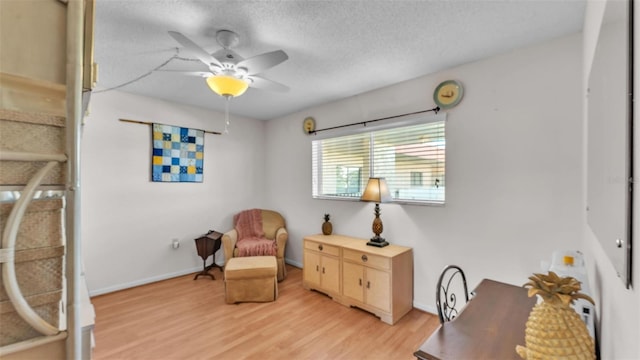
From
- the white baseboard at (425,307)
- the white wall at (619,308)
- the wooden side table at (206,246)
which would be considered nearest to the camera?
the white wall at (619,308)

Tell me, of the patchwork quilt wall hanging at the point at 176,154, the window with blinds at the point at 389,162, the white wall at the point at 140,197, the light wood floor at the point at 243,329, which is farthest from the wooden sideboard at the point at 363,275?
the patchwork quilt wall hanging at the point at 176,154

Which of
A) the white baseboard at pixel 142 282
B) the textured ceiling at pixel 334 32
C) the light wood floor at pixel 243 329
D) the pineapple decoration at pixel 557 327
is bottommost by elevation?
the light wood floor at pixel 243 329

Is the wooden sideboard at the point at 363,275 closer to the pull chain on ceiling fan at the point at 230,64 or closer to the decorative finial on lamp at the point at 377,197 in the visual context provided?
the decorative finial on lamp at the point at 377,197

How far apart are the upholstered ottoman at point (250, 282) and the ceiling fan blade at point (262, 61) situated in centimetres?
197

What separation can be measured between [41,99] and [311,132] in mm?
3268

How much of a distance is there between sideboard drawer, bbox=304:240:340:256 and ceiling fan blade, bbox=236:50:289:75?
76.4 inches

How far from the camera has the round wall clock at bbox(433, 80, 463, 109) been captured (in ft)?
8.12

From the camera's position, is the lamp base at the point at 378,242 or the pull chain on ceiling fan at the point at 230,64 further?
the lamp base at the point at 378,242

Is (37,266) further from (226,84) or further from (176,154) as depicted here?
(176,154)

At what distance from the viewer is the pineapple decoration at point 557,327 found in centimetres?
79

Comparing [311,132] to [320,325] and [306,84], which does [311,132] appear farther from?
[320,325]

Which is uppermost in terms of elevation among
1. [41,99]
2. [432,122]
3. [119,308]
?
[432,122]

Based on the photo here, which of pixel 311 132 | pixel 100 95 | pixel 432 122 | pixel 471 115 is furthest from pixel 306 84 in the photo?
pixel 100 95

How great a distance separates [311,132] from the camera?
3844 mm
